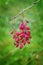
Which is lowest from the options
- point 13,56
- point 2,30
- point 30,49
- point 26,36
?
point 26,36

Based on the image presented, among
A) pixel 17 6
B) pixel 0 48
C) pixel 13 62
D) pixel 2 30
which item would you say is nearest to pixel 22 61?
pixel 13 62

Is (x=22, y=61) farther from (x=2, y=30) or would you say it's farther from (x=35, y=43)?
(x=2, y=30)

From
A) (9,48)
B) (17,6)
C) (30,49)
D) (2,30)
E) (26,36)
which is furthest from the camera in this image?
(17,6)

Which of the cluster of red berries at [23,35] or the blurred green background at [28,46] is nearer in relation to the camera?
the cluster of red berries at [23,35]

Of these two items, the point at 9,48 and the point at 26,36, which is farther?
the point at 9,48

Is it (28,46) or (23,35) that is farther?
(28,46)

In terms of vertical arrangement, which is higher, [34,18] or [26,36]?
[34,18]

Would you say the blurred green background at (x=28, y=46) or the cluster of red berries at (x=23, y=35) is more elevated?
the blurred green background at (x=28, y=46)

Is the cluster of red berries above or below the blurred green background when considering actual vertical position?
below

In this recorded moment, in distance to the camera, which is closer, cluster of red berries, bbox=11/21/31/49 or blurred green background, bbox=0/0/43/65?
cluster of red berries, bbox=11/21/31/49

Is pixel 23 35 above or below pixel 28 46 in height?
below

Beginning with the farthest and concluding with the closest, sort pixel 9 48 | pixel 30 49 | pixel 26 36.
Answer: pixel 9 48, pixel 30 49, pixel 26 36
